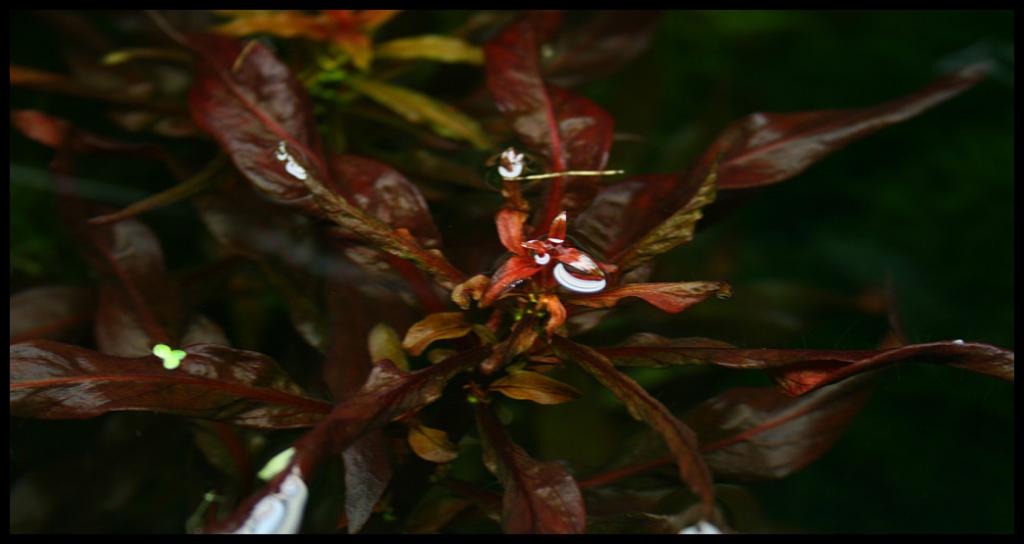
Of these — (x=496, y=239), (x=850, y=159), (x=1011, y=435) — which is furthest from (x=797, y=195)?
(x=496, y=239)

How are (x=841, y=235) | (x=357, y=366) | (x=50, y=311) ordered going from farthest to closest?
(x=841, y=235), (x=50, y=311), (x=357, y=366)

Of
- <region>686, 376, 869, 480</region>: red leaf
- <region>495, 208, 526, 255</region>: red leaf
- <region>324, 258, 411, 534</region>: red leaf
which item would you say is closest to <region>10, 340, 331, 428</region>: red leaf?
<region>324, 258, 411, 534</region>: red leaf

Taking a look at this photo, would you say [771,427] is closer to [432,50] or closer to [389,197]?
[389,197]

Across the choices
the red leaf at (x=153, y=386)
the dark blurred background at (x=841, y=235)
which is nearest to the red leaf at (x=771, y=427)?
the dark blurred background at (x=841, y=235)

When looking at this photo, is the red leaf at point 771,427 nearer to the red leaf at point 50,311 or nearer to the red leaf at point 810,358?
the red leaf at point 810,358

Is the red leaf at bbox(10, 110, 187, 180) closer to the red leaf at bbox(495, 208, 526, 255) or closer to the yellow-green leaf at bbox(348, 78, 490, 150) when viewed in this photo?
the yellow-green leaf at bbox(348, 78, 490, 150)

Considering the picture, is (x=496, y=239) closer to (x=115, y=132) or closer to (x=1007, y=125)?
(x=115, y=132)

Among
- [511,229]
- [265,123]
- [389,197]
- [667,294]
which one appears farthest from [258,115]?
[667,294]
